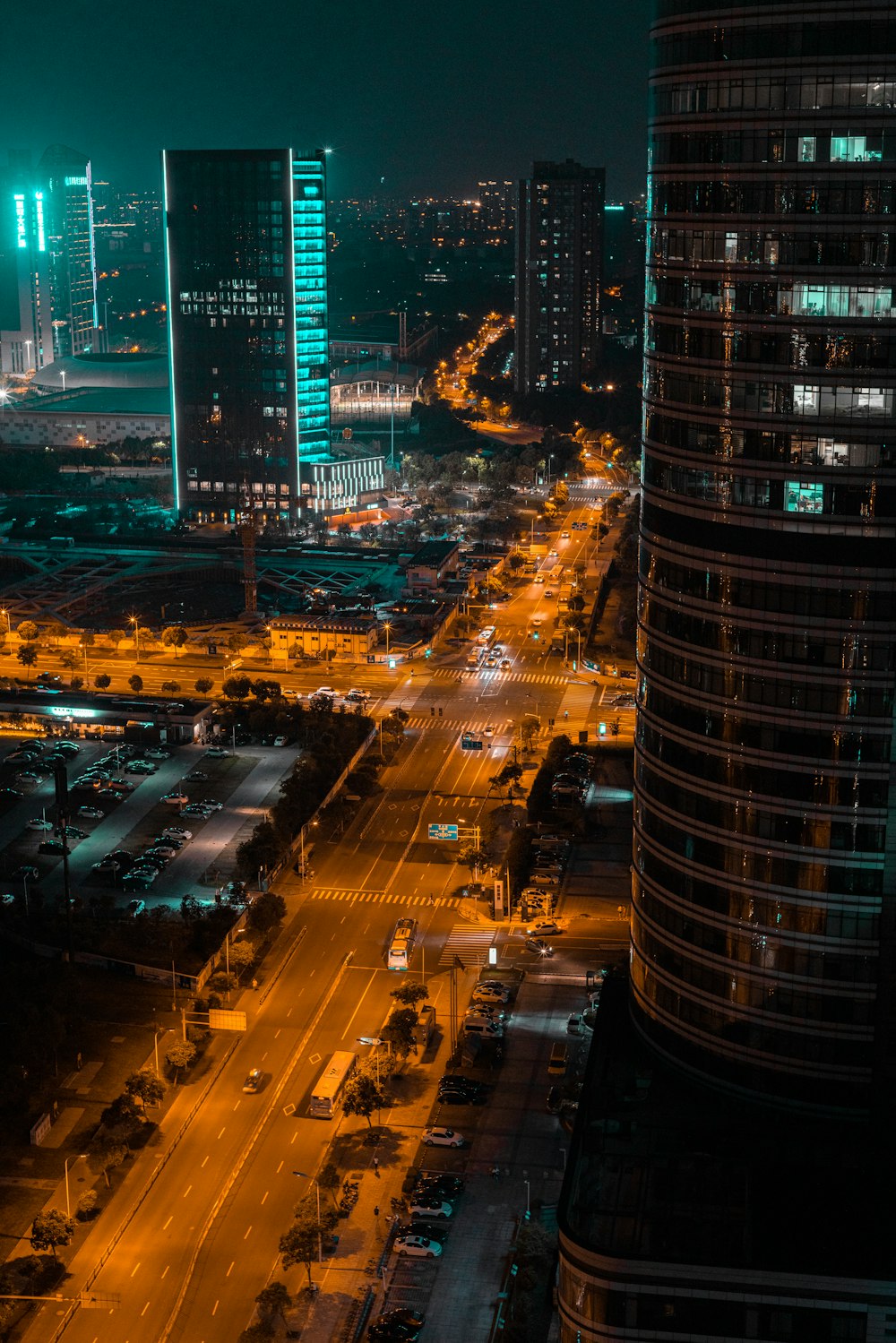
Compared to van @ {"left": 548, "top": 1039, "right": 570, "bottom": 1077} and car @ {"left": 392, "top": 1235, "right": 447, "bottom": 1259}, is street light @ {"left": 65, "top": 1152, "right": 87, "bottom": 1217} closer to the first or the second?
car @ {"left": 392, "top": 1235, "right": 447, "bottom": 1259}

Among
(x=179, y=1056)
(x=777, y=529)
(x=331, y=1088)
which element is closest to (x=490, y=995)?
(x=331, y=1088)

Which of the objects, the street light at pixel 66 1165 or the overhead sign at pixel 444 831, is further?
the overhead sign at pixel 444 831

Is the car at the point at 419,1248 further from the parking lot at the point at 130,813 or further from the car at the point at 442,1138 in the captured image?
the parking lot at the point at 130,813

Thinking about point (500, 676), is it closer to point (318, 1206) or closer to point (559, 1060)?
point (559, 1060)

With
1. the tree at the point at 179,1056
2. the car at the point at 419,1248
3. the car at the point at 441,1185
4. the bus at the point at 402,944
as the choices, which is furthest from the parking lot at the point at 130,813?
the car at the point at 419,1248

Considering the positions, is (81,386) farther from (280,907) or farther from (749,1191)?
(749,1191)

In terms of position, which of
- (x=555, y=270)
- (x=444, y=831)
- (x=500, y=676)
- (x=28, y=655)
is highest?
(x=555, y=270)
